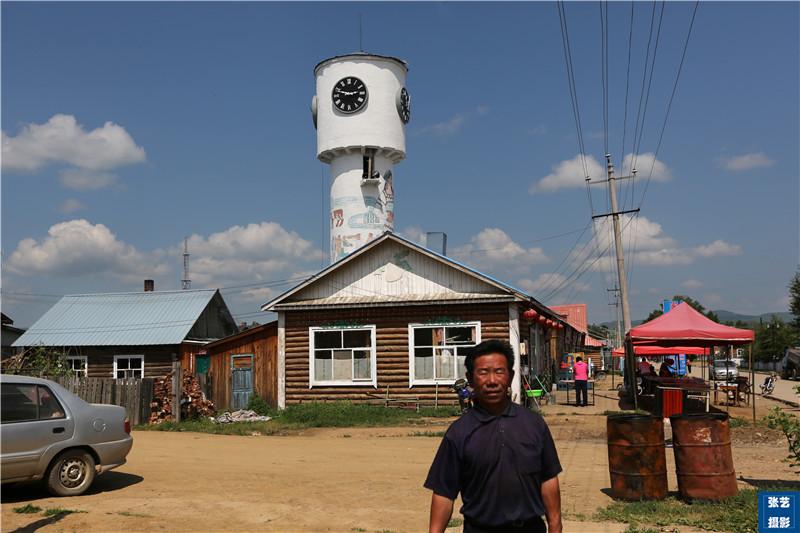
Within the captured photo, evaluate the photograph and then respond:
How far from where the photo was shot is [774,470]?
1225 centimetres

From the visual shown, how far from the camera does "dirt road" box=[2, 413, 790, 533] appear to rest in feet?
28.2

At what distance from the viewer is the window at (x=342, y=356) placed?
24.3 meters

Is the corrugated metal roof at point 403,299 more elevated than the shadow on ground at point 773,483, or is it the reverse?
the corrugated metal roof at point 403,299

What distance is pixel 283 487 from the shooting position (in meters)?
11.0

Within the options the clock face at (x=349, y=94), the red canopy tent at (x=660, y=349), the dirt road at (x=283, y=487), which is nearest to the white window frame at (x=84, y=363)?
the dirt road at (x=283, y=487)

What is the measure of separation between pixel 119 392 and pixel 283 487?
12.8 metres

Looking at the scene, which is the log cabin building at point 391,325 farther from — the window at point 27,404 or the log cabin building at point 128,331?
the window at point 27,404

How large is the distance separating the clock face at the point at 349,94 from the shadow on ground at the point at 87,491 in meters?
27.7

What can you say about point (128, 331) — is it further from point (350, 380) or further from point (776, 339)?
point (776, 339)

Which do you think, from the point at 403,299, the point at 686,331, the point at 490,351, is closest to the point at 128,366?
the point at 403,299

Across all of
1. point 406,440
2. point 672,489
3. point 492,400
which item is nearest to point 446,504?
point 492,400

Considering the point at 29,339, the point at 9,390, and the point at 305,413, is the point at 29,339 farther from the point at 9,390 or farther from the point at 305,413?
the point at 9,390

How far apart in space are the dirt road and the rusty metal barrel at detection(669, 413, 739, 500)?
3.78 ft

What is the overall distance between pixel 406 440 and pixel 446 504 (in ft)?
44.7
